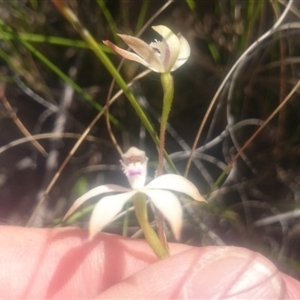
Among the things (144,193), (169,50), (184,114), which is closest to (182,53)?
(169,50)

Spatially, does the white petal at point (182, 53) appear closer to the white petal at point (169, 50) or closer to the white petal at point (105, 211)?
the white petal at point (169, 50)

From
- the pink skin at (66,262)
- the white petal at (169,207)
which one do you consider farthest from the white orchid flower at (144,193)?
the pink skin at (66,262)

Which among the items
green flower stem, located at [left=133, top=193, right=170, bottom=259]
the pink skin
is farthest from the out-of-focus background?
green flower stem, located at [left=133, top=193, right=170, bottom=259]

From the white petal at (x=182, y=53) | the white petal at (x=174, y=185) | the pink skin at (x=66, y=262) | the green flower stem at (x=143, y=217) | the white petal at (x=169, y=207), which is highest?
the white petal at (x=182, y=53)

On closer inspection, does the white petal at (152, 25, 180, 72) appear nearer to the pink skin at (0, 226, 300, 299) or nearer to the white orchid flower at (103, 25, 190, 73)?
the white orchid flower at (103, 25, 190, 73)

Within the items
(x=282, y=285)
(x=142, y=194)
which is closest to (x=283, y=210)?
(x=282, y=285)

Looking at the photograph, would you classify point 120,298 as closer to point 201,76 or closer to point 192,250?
point 192,250
